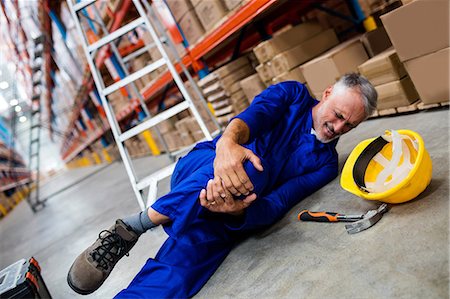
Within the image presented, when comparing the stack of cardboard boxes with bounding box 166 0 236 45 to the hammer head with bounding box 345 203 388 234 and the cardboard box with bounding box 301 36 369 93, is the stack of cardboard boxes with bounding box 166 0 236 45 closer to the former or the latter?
the cardboard box with bounding box 301 36 369 93

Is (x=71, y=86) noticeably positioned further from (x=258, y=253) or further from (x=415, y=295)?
(x=415, y=295)

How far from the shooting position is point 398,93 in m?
2.54

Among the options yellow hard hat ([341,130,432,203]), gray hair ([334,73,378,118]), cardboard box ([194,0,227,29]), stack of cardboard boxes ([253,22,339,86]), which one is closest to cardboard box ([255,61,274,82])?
stack of cardboard boxes ([253,22,339,86])

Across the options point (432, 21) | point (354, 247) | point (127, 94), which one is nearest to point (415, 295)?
point (354, 247)

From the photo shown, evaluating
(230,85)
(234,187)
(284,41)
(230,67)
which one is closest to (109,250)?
(234,187)

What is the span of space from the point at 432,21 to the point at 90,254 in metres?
2.25

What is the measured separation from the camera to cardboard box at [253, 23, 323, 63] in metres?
3.37

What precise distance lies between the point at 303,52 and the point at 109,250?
265cm

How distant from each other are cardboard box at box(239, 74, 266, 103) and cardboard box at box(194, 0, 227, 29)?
2.28 feet

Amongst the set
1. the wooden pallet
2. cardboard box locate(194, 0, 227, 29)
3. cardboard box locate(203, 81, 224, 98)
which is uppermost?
cardboard box locate(194, 0, 227, 29)

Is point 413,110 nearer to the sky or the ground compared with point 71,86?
nearer to the ground

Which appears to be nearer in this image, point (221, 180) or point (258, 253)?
point (221, 180)

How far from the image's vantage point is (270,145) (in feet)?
6.27

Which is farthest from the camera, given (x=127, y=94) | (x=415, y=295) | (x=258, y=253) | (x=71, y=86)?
(x=71, y=86)
